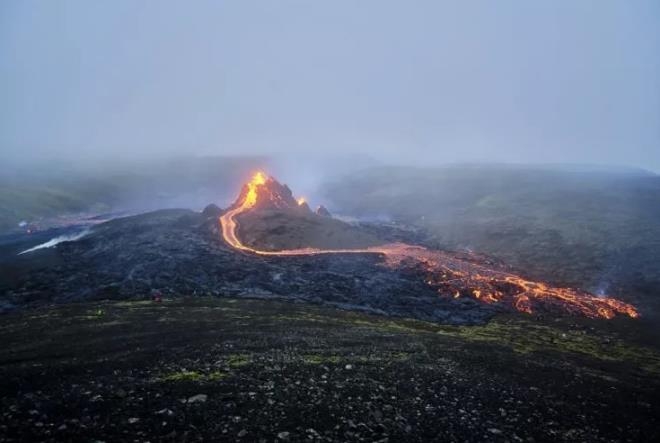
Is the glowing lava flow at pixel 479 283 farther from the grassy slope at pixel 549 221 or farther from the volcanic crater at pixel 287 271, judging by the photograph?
the grassy slope at pixel 549 221

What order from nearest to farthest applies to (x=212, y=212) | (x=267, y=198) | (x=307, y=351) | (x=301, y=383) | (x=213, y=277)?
(x=301, y=383) → (x=307, y=351) → (x=213, y=277) → (x=212, y=212) → (x=267, y=198)

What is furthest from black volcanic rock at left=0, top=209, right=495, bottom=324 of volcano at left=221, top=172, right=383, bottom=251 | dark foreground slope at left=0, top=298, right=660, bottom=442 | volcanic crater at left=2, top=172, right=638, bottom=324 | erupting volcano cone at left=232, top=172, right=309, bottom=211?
erupting volcano cone at left=232, top=172, right=309, bottom=211

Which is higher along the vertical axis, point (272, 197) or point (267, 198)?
point (272, 197)

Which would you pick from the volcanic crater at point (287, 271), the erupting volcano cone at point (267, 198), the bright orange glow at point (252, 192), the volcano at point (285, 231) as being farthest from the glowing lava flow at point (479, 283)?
the bright orange glow at point (252, 192)

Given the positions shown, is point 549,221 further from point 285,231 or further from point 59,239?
point 59,239

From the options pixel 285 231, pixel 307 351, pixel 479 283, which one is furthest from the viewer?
pixel 285 231

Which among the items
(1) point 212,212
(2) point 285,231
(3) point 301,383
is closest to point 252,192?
(1) point 212,212
